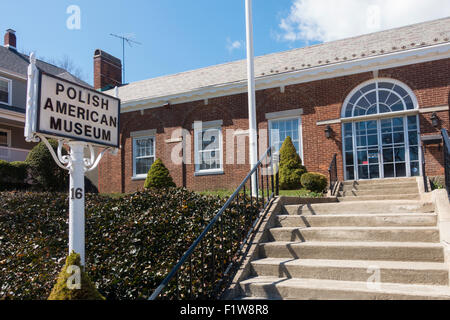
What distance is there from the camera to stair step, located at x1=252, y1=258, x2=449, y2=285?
13.0 ft

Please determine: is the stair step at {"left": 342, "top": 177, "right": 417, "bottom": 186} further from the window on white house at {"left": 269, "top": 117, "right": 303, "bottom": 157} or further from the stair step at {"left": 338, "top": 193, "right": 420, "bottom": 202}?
the window on white house at {"left": 269, "top": 117, "right": 303, "bottom": 157}

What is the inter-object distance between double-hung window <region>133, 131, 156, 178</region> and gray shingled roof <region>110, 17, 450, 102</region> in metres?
2.34

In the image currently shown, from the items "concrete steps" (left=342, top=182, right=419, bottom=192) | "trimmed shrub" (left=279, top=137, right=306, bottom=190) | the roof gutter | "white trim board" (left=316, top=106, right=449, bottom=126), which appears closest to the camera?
"concrete steps" (left=342, top=182, right=419, bottom=192)

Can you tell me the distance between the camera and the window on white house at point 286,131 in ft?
41.8

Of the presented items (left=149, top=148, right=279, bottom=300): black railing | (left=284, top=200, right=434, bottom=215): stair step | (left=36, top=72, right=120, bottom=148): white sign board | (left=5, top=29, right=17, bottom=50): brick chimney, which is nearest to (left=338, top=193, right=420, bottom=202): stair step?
(left=284, top=200, right=434, bottom=215): stair step

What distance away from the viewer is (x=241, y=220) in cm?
580

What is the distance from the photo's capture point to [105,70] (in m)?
20.4

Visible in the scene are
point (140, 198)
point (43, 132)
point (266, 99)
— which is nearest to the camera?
point (43, 132)

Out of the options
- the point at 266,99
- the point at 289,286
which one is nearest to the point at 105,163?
the point at 266,99

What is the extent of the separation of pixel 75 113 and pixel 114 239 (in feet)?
9.00

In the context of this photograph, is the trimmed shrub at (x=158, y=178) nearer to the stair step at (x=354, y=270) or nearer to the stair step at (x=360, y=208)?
the stair step at (x=360, y=208)

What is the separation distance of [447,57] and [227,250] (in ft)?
30.5
